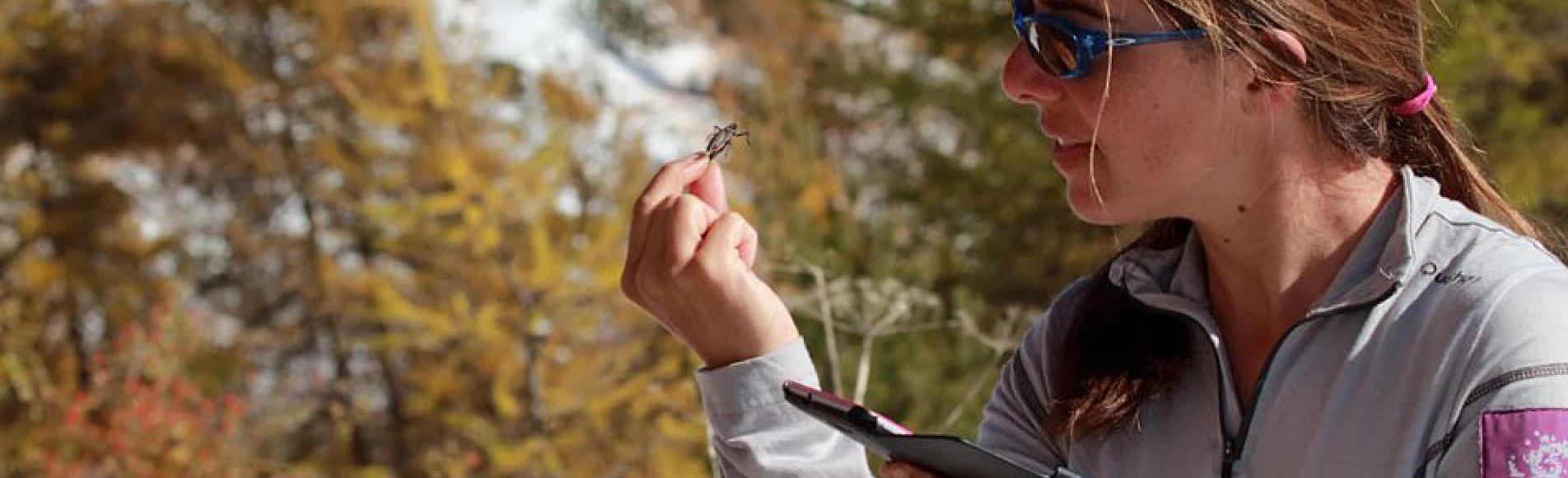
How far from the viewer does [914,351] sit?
3.55 m

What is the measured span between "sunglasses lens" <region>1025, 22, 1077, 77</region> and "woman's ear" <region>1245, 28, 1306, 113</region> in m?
0.12

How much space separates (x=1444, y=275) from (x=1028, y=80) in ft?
0.99

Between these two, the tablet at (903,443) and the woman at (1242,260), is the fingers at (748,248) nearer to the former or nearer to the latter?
the woman at (1242,260)

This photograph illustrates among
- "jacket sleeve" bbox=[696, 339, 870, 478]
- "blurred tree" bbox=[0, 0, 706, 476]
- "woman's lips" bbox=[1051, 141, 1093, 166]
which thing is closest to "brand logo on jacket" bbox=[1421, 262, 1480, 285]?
"woman's lips" bbox=[1051, 141, 1093, 166]

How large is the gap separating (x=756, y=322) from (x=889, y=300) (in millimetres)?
1378

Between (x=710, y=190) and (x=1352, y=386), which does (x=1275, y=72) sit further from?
(x=710, y=190)

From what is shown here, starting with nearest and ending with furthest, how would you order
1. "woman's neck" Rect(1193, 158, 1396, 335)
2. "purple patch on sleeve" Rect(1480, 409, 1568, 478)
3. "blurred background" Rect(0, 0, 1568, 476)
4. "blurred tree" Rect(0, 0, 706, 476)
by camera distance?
1. "purple patch on sleeve" Rect(1480, 409, 1568, 478)
2. "woman's neck" Rect(1193, 158, 1396, 335)
3. "blurred background" Rect(0, 0, 1568, 476)
4. "blurred tree" Rect(0, 0, 706, 476)

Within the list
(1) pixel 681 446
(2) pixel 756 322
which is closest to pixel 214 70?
(1) pixel 681 446

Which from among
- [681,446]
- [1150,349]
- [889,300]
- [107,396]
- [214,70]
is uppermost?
[214,70]

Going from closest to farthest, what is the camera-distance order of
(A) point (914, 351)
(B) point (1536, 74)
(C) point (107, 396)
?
1. (A) point (914, 351)
2. (C) point (107, 396)
3. (B) point (1536, 74)

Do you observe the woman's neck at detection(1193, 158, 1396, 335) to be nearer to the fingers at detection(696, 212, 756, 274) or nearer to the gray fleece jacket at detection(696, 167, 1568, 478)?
the gray fleece jacket at detection(696, 167, 1568, 478)

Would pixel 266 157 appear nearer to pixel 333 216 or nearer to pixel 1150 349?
pixel 333 216

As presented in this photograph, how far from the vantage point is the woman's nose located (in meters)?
1.16

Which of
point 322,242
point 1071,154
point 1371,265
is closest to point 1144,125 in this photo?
point 1071,154
